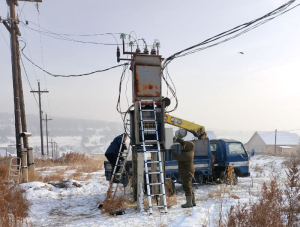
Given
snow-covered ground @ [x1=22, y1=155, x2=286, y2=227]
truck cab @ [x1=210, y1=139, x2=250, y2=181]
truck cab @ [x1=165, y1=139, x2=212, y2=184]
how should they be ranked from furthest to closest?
truck cab @ [x1=210, y1=139, x2=250, y2=181]
truck cab @ [x1=165, y1=139, x2=212, y2=184]
snow-covered ground @ [x1=22, y1=155, x2=286, y2=227]

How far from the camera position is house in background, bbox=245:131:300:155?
58.5 meters

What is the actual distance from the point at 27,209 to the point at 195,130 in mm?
7029

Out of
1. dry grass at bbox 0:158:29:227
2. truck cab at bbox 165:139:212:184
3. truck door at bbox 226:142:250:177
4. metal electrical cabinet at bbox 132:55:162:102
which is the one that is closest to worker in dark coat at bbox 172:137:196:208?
metal electrical cabinet at bbox 132:55:162:102

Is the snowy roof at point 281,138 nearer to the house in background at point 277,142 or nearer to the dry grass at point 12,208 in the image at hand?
the house in background at point 277,142

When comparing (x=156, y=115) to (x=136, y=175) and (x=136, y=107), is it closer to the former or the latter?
(x=136, y=107)

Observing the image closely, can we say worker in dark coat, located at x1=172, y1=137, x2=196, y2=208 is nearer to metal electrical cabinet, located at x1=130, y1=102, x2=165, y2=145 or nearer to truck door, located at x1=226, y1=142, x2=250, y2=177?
metal electrical cabinet, located at x1=130, y1=102, x2=165, y2=145

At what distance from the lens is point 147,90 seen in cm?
730

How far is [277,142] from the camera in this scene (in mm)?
60125

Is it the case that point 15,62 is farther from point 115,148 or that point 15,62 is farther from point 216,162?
point 216,162

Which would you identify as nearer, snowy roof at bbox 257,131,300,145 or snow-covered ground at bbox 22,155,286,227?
snow-covered ground at bbox 22,155,286,227

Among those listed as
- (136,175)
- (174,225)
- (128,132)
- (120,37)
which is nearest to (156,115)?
(128,132)

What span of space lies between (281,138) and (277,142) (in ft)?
8.64

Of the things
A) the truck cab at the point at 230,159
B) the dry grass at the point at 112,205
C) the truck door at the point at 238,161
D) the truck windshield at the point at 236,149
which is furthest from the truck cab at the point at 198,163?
the dry grass at the point at 112,205

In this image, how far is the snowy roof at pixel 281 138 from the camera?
2381 inches
